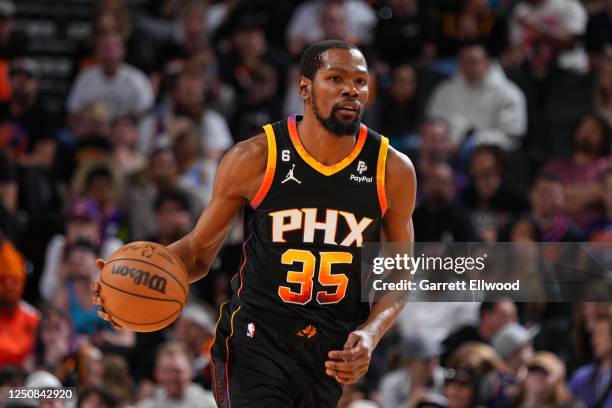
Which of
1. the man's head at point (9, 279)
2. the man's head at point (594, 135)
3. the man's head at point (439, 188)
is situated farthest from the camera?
the man's head at point (594, 135)

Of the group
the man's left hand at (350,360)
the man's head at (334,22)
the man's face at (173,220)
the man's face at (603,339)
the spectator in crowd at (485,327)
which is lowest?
the man's left hand at (350,360)

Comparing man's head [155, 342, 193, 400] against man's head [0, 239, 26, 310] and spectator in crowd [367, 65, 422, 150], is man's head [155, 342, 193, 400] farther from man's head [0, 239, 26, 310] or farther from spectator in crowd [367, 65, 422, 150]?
spectator in crowd [367, 65, 422, 150]

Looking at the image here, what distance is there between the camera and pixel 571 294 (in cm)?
920

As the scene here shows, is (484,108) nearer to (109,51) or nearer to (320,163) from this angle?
(109,51)

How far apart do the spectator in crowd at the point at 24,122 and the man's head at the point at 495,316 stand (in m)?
4.82

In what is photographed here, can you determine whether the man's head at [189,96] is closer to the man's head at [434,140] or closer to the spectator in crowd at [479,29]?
the man's head at [434,140]

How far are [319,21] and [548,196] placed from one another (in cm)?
426

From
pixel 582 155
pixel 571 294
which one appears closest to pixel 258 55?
pixel 582 155

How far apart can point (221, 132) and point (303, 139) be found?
6.59 m

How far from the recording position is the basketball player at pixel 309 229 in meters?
5.52

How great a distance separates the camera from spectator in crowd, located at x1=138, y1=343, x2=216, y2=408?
8.71 metres

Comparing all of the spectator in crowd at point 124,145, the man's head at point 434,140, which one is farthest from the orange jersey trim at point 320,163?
the spectator in crowd at point 124,145

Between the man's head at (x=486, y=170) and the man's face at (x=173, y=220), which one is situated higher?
the man's head at (x=486, y=170)

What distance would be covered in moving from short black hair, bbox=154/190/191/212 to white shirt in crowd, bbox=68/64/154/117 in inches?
85.0
